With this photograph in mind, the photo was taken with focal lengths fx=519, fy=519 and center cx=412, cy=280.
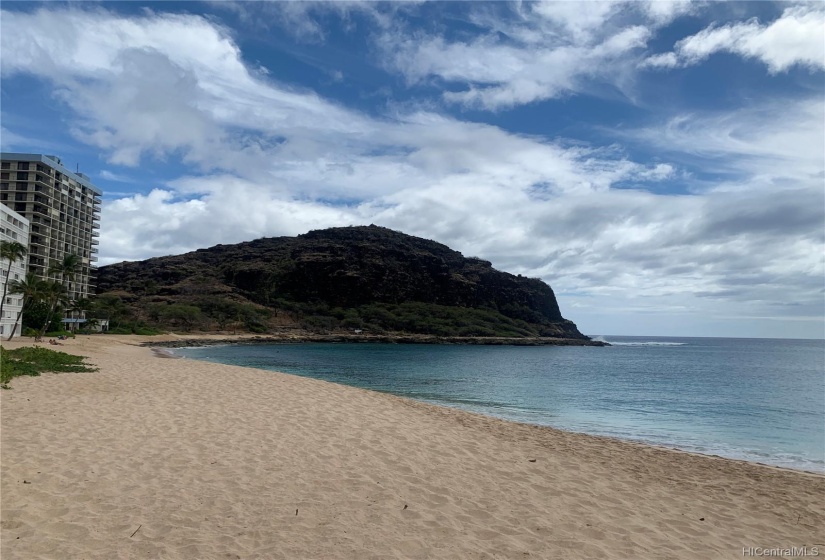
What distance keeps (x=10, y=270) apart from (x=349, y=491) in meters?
62.4

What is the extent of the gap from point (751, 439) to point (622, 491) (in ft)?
45.1

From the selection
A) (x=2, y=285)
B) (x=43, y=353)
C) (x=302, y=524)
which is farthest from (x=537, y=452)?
(x=2, y=285)

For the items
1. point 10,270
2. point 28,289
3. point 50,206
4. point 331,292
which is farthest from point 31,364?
point 331,292

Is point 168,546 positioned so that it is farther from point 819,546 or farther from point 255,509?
point 819,546

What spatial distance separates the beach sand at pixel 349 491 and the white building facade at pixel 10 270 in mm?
49029

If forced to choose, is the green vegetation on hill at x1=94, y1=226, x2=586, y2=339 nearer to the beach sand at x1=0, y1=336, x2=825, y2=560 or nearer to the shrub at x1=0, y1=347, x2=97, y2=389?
the shrub at x1=0, y1=347, x2=97, y2=389

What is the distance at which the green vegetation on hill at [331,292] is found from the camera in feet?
424

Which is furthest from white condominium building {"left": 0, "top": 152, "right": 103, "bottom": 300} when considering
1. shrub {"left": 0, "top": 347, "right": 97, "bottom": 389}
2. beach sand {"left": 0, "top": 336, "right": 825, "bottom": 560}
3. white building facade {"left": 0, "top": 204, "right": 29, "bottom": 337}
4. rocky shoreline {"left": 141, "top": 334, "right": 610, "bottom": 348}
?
beach sand {"left": 0, "top": 336, "right": 825, "bottom": 560}

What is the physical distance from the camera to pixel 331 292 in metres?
159

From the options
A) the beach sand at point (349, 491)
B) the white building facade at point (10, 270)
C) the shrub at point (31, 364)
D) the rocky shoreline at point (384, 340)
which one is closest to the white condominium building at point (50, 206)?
the white building facade at point (10, 270)

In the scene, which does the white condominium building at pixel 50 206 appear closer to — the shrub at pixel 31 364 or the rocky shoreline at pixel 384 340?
the rocky shoreline at pixel 384 340

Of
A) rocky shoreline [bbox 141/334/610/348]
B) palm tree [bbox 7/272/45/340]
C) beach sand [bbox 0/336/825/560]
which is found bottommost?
rocky shoreline [bbox 141/334/610/348]

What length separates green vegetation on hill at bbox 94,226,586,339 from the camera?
12938cm

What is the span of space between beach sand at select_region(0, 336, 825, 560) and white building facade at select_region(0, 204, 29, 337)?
49029 millimetres
